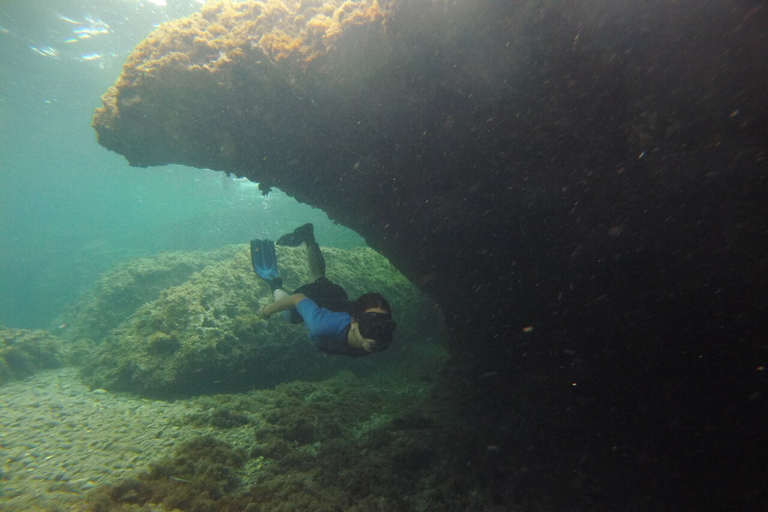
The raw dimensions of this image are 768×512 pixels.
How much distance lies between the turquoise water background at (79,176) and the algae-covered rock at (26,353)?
1361 cm

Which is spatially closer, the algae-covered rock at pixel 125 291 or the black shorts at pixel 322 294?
the black shorts at pixel 322 294

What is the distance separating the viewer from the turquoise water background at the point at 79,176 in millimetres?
16812

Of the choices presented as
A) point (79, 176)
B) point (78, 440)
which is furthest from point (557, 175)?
point (79, 176)

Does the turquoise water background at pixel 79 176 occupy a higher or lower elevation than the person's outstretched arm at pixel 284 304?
higher

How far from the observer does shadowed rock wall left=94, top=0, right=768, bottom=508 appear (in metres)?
3.54

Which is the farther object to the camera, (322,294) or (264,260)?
(264,260)

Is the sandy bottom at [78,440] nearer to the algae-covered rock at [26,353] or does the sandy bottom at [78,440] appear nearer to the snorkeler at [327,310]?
the snorkeler at [327,310]

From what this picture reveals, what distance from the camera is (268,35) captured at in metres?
5.08

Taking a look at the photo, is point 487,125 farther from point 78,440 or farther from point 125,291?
point 125,291

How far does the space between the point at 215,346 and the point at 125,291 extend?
41.1ft

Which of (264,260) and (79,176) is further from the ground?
(79,176)

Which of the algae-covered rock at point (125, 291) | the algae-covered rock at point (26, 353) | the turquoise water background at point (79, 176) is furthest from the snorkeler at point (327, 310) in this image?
the turquoise water background at point (79, 176)

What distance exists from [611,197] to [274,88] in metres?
5.25

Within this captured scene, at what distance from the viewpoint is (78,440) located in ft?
17.3
